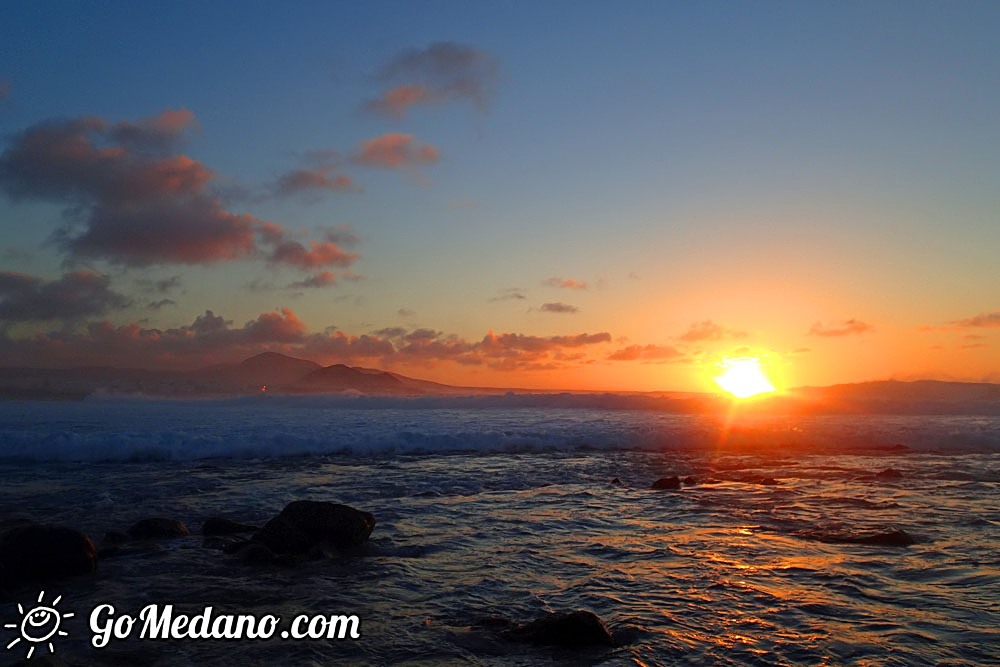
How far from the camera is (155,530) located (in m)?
11.2

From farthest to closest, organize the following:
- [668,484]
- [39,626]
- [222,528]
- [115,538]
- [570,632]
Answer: [668,484] < [222,528] < [115,538] < [39,626] < [570,632]

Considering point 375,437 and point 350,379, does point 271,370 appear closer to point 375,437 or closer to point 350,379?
point 350,379

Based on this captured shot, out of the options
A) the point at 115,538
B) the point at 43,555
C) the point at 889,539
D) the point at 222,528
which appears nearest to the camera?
the point at 43,555

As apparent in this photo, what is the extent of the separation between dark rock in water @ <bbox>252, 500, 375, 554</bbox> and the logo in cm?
308

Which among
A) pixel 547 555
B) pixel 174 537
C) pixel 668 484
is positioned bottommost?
pixel 668 484

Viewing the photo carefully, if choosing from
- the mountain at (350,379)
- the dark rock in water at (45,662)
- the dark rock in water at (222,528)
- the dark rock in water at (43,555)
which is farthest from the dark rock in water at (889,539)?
the mountain at (350,379)

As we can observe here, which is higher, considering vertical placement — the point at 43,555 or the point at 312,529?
the point at 43,555

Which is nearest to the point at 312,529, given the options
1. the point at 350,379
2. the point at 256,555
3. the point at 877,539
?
the point at 256,555

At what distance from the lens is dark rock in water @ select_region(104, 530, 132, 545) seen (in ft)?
35.2

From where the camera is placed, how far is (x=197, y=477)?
18.7 metres

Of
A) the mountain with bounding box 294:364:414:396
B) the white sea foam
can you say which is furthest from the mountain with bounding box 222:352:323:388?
the white sea foam

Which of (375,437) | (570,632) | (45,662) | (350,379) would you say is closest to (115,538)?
(45,662)

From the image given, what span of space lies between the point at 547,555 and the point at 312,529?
4.07 metres

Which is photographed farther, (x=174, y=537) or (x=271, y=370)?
(x=271, y=370)
